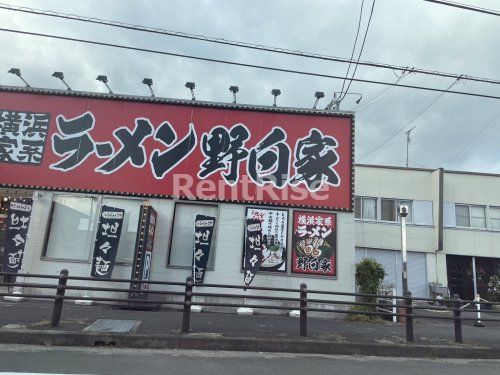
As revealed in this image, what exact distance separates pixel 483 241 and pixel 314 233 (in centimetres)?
1334

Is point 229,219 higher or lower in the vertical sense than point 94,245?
higher

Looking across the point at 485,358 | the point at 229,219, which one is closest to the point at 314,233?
the point at 229,219

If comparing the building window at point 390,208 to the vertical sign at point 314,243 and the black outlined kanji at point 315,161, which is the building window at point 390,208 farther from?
the vertical sign at point 314,243

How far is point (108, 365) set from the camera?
664cm

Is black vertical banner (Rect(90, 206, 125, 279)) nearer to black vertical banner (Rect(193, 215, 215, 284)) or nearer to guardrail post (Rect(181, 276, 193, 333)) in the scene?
black vertical banner (Rect(193, 215, 215, 284))

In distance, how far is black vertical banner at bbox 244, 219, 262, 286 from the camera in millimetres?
12648

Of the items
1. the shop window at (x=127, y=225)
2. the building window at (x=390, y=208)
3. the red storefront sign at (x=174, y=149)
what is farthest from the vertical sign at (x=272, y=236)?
the building window at (x=390, y=208)

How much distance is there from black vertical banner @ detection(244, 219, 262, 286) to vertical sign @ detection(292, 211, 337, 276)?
3.84 ft

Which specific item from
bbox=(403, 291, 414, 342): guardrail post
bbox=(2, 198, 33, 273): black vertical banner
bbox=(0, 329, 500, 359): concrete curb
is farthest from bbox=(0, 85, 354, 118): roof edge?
bbox=(0, 329, 500, 359): concrete curb

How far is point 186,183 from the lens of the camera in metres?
13.6

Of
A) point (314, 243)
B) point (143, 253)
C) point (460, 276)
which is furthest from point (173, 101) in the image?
point (460, 276)

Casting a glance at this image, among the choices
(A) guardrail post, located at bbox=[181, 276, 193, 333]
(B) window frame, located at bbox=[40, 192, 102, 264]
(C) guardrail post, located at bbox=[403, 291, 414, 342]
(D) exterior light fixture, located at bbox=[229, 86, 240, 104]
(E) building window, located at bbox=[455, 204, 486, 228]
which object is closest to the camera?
(A) guardrail post, located at bbox=[181, 276, 193, 333]

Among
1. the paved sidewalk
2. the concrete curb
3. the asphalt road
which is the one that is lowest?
the asphalt road

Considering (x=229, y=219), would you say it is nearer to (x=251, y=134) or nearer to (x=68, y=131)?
(x=251, y=134)
